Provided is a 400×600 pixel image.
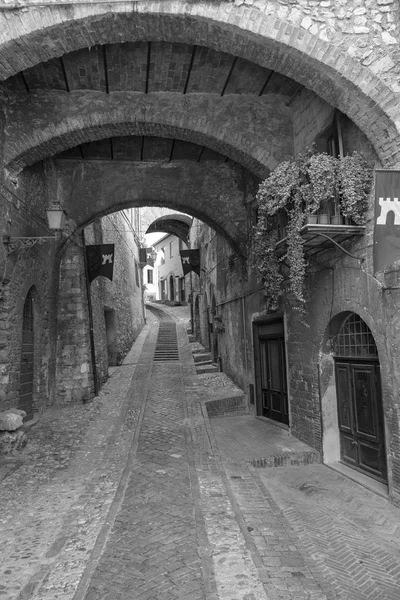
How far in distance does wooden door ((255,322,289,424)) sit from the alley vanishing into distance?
0.73 metres

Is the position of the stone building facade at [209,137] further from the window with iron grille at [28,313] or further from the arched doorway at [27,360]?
the arched doorway at [27,360]

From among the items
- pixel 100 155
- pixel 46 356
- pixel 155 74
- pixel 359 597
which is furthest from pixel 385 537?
pixel 100 155

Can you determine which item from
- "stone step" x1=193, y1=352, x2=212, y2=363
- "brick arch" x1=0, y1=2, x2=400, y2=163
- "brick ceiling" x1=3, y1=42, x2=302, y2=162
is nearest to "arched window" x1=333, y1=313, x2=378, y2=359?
"brick arch" x1=0, y1=2, x2=400, y2=163

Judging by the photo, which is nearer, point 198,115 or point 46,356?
point 198,115

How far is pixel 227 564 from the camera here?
3666 millimetres

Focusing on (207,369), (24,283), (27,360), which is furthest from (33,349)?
(207,369)

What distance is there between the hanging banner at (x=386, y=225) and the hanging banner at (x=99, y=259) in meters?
7.85

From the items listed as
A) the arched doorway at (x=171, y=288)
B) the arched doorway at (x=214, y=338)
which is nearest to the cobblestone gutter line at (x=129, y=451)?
the arched doorway at (x=214, y=338)

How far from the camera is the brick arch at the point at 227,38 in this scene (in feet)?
16.1

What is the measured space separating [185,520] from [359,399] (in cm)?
290

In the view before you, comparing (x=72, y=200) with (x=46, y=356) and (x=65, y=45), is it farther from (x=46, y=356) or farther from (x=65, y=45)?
(x=65, y=45)

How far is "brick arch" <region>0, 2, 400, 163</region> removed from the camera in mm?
4922

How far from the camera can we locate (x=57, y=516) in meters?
4.68

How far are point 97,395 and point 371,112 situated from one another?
9.08m
